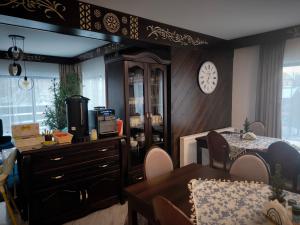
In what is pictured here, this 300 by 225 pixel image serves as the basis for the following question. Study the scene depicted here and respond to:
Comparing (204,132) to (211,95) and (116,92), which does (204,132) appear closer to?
(211,95)

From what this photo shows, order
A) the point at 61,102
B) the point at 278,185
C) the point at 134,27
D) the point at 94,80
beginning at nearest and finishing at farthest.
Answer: the point at 278,185
the point at 134,27
the point at 61,102
the point at 94,80

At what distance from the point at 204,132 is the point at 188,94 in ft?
2.65

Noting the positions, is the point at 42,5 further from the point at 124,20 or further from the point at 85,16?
the point at 124,20

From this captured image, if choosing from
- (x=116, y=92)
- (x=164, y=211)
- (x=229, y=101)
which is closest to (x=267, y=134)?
(x=229, y=101)

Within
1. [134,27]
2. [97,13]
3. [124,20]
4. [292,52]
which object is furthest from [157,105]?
[292,52]

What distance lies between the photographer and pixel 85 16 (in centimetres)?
218

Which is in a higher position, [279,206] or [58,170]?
[279,206]

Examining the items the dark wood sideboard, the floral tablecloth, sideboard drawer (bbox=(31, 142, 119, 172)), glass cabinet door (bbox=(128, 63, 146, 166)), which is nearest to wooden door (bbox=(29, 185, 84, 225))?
the dark wood sideboard

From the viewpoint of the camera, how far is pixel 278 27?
3176 millimetres

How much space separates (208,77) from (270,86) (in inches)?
40.7

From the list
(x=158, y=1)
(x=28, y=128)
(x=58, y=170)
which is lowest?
(x=58, y=170)

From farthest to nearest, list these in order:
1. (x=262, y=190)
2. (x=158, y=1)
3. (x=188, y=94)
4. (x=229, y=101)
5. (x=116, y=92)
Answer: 1. (x=229, y=101)
2. (x=188, y=94)
3. (x=116, y=92)
4. (x=158, y=1)
5. (x=262, y=190)

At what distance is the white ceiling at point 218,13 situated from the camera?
88.5 inches

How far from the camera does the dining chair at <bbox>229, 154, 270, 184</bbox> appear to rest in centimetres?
181
